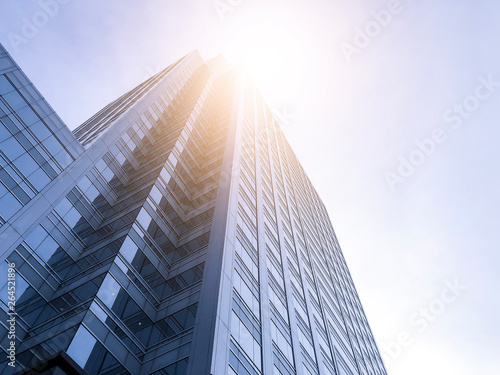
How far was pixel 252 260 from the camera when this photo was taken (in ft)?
106

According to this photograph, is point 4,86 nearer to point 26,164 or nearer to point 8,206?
point 26,164

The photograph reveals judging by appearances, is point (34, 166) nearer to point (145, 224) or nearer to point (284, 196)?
point (145, 224)

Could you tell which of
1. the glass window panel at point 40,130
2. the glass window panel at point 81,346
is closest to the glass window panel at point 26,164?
the glass window panel at point 40,130

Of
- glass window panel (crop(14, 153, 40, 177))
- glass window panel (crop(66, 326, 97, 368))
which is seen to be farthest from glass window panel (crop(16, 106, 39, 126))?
glass window panel (crop(66, 326, 97, 368))

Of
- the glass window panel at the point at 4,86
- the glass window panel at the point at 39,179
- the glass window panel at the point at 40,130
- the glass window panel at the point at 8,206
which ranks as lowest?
the glass window panel at the point at 8,206

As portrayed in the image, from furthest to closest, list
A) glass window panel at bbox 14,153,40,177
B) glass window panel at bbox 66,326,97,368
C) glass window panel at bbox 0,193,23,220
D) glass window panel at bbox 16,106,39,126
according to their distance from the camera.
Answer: glass window panel at bbox 16,106,39,126 < glass window panel at bbox 14,153,40,177 < glass window panel at bbox 0,193,23,220 < glass window panel at bbox 66,326,97,368

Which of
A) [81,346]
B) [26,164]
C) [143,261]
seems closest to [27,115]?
[26,164]

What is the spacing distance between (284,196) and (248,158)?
11.5m

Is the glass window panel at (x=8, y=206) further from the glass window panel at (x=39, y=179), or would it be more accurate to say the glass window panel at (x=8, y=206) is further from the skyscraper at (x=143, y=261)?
the glass window panel at (x=39, y=179)

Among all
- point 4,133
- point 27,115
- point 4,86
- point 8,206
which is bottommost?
point 8,206

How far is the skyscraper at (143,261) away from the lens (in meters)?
21.7

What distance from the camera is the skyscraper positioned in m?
21.7

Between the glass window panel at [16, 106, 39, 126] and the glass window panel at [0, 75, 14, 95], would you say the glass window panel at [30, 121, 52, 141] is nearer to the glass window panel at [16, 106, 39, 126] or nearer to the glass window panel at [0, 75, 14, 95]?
the glass window panel at [16, 106, 39, 126]

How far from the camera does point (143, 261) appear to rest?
95.6 ft
